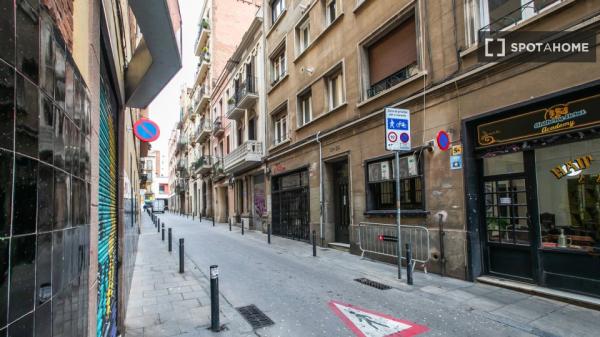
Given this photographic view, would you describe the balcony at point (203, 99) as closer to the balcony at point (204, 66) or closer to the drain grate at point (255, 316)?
the balcony at point (204, 66)


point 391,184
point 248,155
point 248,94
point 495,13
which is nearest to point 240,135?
point 248,94

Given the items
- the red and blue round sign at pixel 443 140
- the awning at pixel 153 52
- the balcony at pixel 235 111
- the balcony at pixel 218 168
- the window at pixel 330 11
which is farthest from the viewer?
the balcony at pixel 218 168

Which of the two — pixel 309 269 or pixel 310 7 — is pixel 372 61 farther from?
pixel 309 269

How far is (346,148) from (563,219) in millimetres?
6651

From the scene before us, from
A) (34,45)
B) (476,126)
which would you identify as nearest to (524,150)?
(476,126)

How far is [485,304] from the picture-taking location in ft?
18.8

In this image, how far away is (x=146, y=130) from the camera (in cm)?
602

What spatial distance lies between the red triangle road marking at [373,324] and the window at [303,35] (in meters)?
12.4

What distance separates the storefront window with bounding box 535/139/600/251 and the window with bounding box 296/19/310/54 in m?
11.2

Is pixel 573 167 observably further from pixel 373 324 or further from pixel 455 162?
pixel 373 324

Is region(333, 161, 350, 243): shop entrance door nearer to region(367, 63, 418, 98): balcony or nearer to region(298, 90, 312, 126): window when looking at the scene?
region(367, 63, 418, 98): balcony

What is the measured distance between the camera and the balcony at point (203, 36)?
3180 centimetres

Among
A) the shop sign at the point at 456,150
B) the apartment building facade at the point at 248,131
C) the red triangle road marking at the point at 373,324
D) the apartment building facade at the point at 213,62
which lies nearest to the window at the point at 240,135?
the apartment building facade at the point at 248,131

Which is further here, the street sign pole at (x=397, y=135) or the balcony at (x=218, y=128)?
the balcony at (x=218, y=128)
